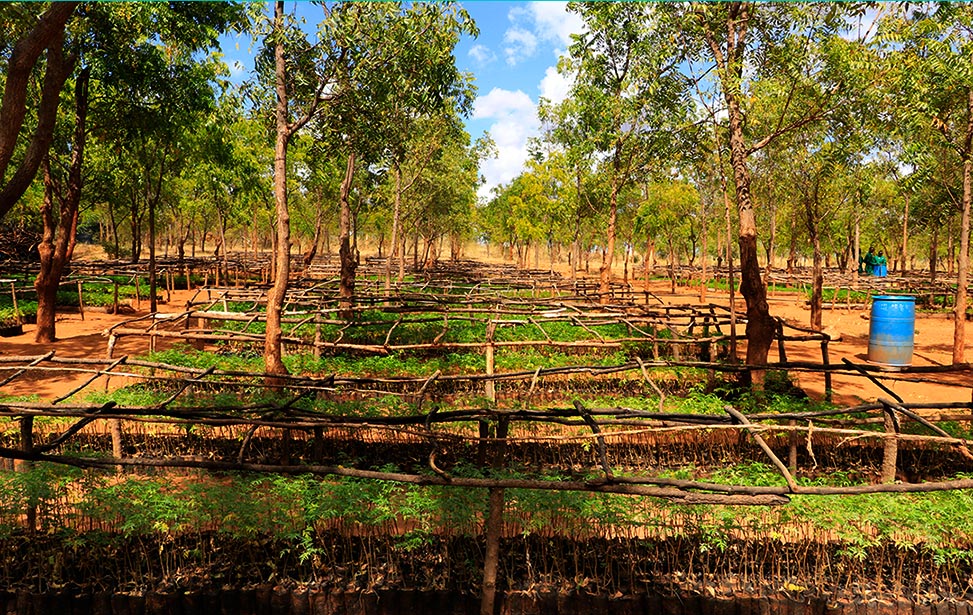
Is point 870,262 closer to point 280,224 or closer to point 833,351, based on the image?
point 833,351

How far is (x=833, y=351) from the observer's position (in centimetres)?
1655

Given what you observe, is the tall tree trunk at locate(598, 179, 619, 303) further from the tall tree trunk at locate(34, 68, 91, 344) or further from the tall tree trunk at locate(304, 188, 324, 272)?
the tall tree trunk at locate(34, 68, 91, 344)

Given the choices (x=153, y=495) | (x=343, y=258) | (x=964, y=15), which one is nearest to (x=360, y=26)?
(x=343, y=258)

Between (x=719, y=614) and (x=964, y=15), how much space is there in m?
12.4

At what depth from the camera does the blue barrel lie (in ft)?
43.8

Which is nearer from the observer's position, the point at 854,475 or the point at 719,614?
the point at 719,614

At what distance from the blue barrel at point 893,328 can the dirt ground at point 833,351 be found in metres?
0.76

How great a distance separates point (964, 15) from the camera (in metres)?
10.7

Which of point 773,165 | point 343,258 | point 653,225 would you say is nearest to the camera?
point 343,258

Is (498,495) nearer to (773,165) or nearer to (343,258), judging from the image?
(343,258)

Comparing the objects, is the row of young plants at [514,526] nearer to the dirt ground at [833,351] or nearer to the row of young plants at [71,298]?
the dirt ground at [833,351]

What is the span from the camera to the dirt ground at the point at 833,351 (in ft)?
37.2

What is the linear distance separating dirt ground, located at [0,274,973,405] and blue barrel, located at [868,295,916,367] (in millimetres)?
758

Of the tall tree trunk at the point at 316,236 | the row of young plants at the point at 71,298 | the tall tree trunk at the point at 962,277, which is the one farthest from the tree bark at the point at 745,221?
the tall tree trunk at the point at 316,236
